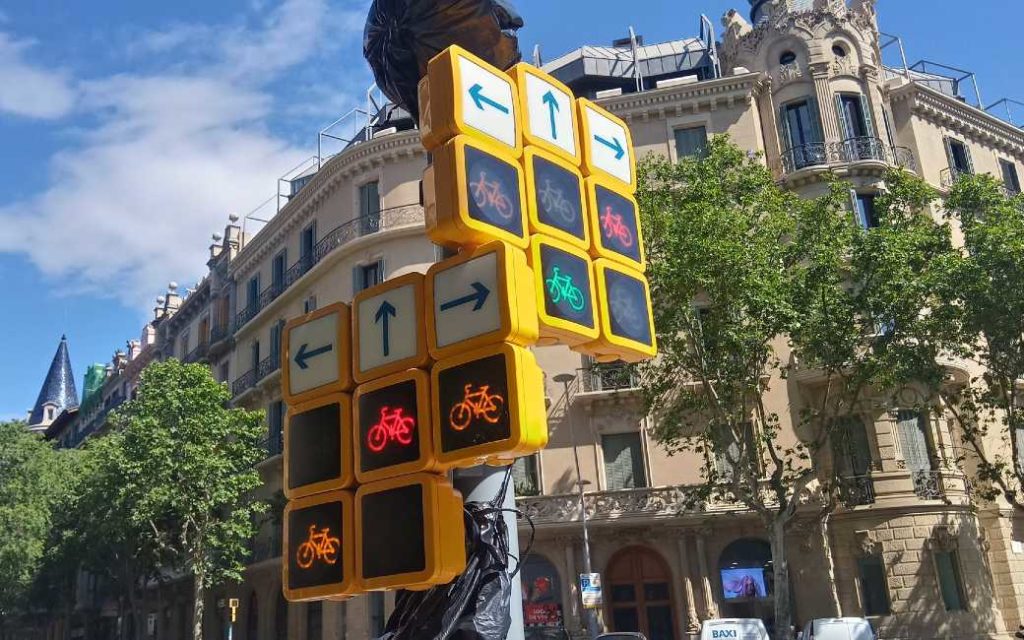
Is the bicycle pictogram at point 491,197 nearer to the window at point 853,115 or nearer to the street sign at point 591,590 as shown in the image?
the street sign at point 591,590

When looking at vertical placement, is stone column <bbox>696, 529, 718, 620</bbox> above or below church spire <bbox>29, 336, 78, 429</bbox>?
below

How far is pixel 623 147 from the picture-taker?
4.91 m

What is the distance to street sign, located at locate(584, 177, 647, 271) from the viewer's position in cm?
427

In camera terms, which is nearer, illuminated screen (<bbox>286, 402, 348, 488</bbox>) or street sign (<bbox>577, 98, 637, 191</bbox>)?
illuminated screen (<bbox>286, 402, 348, 488</bbox>)

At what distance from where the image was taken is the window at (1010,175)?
3744 centimetres

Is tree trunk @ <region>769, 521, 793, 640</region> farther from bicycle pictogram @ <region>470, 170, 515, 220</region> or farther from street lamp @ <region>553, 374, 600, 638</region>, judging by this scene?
bicycle pictogram @ <region>470, 170, 515, 220</region>

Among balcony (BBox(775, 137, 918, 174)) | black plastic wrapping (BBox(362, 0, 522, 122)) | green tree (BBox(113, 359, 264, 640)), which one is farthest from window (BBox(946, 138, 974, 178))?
black plastic wrapping (BBox(362, 0, 522, 122))

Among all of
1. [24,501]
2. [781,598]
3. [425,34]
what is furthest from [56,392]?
[425,34]

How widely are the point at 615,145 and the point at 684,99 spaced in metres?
30.4

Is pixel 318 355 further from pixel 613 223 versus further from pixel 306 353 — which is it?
pixel 613 223

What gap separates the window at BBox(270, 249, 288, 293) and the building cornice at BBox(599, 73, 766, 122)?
15.9 m

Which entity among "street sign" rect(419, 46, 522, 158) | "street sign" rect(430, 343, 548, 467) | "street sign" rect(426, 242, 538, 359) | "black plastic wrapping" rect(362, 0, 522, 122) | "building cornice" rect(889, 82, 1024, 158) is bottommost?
"street sign" rect(430, 343, 548, 467)

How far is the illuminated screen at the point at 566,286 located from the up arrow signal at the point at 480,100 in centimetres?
75

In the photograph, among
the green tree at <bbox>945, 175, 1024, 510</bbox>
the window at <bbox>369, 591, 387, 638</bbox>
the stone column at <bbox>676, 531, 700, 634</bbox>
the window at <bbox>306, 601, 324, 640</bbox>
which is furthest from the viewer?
the window at <bbox>306, 601, 324, 640</bbox>
